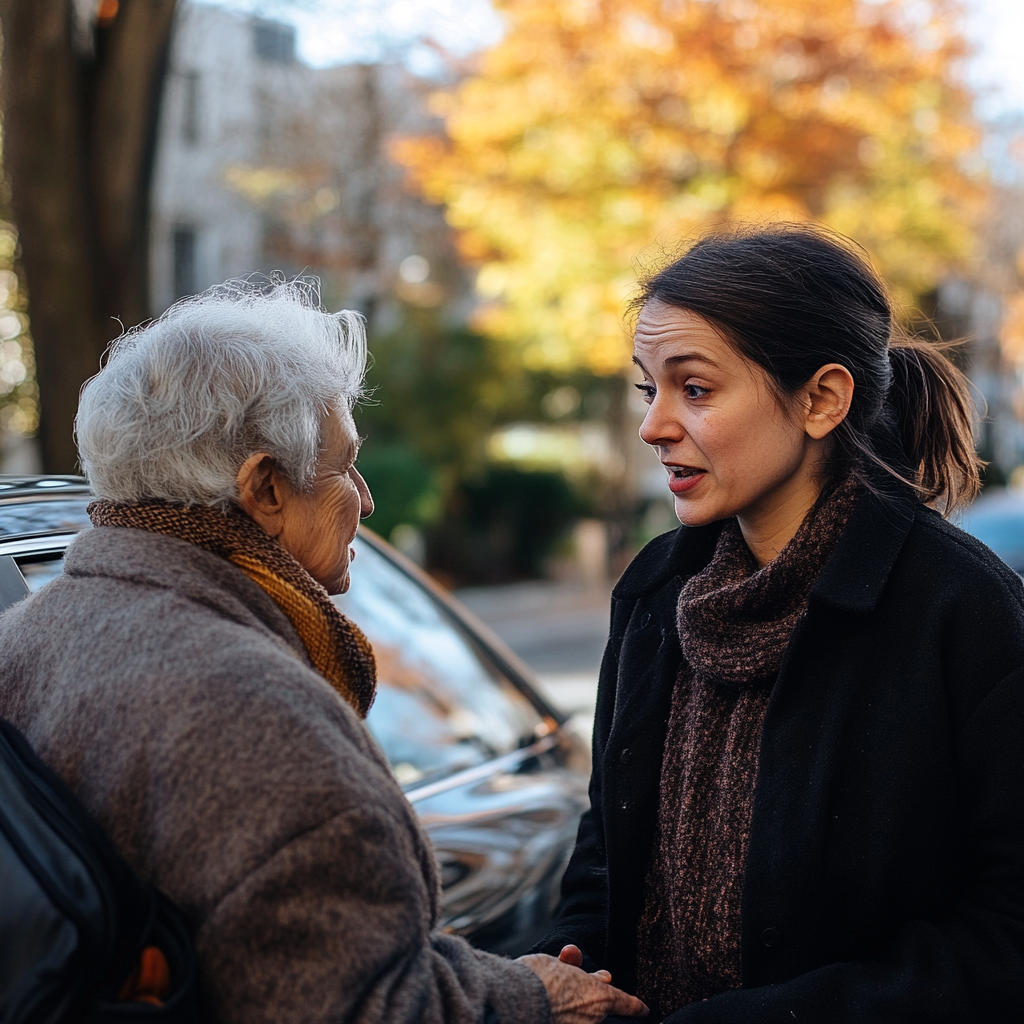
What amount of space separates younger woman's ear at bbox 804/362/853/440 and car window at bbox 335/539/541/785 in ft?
5.30

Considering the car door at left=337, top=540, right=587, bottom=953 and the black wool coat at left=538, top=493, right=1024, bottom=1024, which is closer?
the black wool coat at left=538, top=493, right=1024, bottom=1024

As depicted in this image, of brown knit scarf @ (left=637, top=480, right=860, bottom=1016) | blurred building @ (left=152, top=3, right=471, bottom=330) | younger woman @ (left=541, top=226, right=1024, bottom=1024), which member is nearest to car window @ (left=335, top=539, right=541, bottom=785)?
younger woman @ (left=541, top=226, right=1024, bottom=1024)

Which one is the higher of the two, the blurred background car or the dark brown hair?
the dark brown hair

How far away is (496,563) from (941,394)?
608 inches

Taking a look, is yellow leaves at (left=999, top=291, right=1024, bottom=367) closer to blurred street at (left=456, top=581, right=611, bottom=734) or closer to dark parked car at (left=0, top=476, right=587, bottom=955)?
blurred street at (left=456, top=581, right=611, bottom=734)

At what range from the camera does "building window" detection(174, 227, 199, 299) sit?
634 inches

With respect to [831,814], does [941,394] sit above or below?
above

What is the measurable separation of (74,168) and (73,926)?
15.8 feet

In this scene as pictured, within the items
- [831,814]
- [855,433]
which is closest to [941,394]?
[855,433]

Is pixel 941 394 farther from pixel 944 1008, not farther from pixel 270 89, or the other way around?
pixel 270 89

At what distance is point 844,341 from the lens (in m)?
2.08

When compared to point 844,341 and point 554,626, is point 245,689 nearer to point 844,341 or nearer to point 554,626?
point 844,341

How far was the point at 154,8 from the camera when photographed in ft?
18.0

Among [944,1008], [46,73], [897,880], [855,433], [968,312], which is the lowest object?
[968,312]
